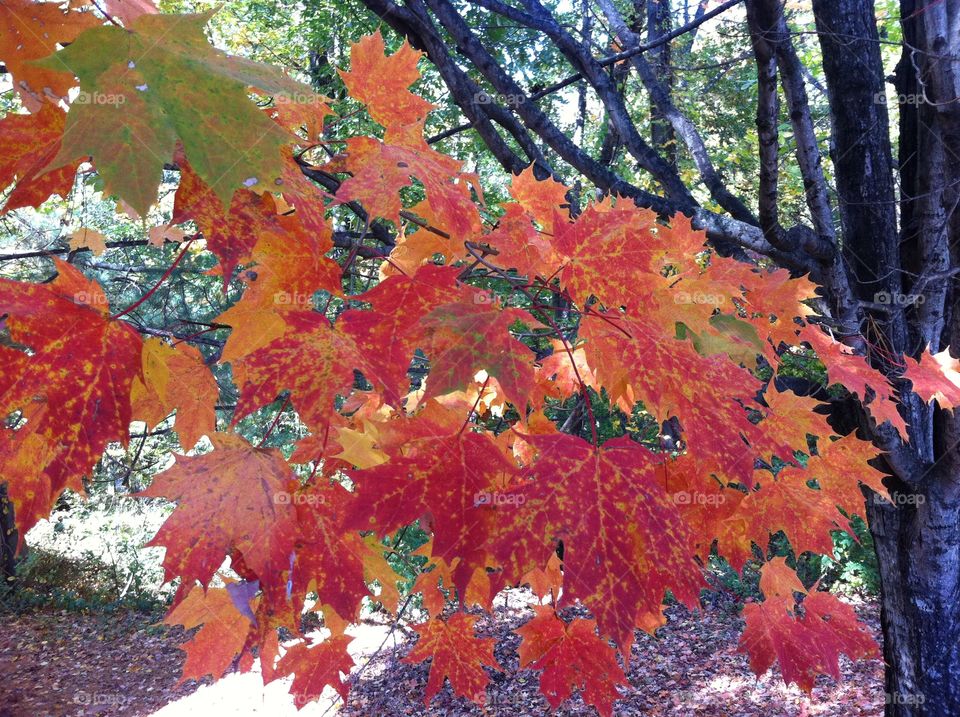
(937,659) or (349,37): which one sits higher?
(349,37)

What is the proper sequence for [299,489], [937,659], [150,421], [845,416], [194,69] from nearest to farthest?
[194,69] < [299,489] < [150,421] < [937,659] < [845,416]

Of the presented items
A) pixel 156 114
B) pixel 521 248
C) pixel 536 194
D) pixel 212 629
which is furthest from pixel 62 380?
pixel 536 194

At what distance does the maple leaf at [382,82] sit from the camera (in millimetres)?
1325

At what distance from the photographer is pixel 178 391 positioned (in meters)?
1.37

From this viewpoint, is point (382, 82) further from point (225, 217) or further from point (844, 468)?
point (844, 468)

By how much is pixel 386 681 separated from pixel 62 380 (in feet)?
23.5

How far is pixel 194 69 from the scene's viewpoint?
842 mm

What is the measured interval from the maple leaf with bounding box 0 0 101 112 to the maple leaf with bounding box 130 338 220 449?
493 millimetres

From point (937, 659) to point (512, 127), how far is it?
3145mm

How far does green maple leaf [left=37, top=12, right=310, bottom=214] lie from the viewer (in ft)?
2.52

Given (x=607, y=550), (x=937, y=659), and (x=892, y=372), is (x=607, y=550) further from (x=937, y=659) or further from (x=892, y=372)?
(x=937, y=659)

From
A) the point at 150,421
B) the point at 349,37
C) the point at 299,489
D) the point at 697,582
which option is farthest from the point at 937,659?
the point at 349,37

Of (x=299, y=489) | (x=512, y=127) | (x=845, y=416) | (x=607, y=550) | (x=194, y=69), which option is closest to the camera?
(x=194, y=69)

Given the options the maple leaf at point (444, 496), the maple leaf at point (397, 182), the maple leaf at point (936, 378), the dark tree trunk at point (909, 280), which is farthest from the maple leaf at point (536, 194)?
the dark tree trunk at point (909, 280)
